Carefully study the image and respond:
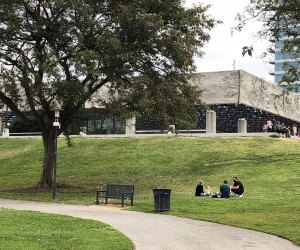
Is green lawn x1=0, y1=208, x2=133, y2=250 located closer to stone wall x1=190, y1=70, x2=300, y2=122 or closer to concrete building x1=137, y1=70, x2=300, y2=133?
concrete building x1=137, y1=70, x2=300, y2=133

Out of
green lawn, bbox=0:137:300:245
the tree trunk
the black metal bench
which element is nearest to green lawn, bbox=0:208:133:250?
green lawn, bbox=0:137:300:245

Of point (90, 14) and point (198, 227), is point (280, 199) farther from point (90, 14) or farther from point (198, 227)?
point (90, 14)

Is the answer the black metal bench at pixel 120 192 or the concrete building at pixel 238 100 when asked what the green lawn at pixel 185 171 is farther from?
the concrete building at pixel 238 100

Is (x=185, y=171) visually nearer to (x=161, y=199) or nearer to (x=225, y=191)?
(x=225, y=191)

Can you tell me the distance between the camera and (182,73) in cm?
2844

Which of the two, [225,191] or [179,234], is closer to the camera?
[179,234]

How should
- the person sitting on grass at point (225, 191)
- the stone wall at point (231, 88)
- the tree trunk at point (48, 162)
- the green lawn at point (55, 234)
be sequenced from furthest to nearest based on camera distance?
the stone wall at point (231, 88) < the tree trunk at point (48, 162) < the person sitting on grass at point (225, 191) < the green lawn at point (55, 234)

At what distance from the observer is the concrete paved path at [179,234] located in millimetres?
11602

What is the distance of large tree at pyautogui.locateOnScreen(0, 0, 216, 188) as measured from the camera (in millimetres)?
24875

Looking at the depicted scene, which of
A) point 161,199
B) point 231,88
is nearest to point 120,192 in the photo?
point 161,199

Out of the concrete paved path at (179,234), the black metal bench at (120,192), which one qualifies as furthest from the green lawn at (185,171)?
the concrete paved path at (179,234)

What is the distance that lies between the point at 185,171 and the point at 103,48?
40.6ft

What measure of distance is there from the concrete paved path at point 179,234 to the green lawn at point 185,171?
825 mm

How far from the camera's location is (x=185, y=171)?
34.3 m
